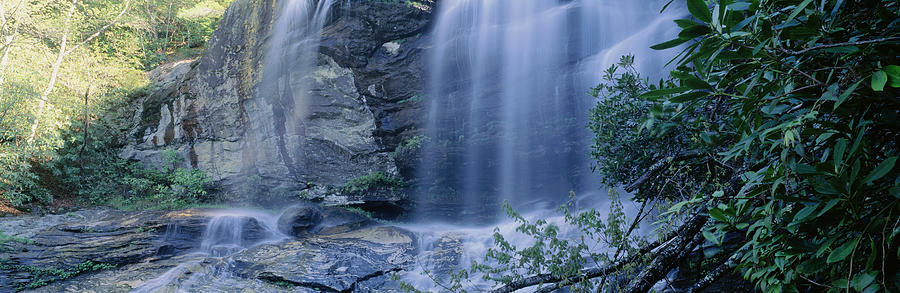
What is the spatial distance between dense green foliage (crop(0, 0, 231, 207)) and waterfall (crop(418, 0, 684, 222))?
7296 millimetres

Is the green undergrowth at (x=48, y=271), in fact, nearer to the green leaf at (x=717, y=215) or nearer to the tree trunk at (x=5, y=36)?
the tree trunk at (x=5, y=36)

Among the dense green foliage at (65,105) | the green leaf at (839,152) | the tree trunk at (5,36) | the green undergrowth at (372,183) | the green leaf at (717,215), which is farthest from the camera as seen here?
the green undergrowth at (372,183)

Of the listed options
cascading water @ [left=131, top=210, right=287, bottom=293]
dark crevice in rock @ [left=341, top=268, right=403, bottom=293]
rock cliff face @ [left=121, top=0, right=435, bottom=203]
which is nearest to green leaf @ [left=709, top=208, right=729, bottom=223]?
dark crevice in rock @ [left=341, top=268, right=403, bottom=293]

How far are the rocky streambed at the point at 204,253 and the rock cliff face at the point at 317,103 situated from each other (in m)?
1.99

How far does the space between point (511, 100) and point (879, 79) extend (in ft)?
34.7

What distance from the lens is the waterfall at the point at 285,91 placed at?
1191 centimetres

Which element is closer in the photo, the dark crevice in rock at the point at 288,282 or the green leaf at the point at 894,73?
the green leaf at the point at 894,73

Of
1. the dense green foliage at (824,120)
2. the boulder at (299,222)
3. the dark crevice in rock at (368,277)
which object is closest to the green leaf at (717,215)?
the dense green foliage at (824,120)

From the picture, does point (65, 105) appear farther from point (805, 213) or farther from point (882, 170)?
point (882, 170)

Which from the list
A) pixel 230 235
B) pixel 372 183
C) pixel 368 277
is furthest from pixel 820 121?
pixel 372 183

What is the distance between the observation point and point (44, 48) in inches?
450

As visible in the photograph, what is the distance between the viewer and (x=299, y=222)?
31.8 feet

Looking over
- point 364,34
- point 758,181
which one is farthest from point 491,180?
point 758,181

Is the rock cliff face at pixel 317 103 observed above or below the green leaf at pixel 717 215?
above
